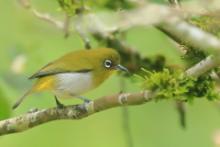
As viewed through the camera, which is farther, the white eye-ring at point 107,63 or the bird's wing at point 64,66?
the white eye-ring at point 107,63

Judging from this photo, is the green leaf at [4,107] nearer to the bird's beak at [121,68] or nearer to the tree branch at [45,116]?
the tree branch at [45,116]

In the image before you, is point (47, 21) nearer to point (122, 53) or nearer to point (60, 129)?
point (122, 53)

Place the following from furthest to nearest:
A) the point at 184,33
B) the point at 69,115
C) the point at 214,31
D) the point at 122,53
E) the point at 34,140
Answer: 1. the point at 34,140
2. the point at 122,53
3. the point at 69,115
4. the point at 214,31
5. the point at 184,33

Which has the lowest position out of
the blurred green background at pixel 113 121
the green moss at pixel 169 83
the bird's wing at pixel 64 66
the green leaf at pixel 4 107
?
the green moss at pixel 169 83

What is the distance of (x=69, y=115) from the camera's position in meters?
3.32

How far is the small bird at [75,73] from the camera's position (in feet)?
13.0

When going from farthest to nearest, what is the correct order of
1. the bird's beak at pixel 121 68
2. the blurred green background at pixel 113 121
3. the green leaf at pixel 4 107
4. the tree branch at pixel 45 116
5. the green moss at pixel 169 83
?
the blurred green background at pixel 113 121 → the bird's beak at pixel 121 68 → the green leaf at pixel 4 107 → the tree branch at pixel 45 116 → the green moss at pixel 169 83

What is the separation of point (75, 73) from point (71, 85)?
0.37ft

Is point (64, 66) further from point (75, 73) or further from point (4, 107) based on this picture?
point (4, 107)

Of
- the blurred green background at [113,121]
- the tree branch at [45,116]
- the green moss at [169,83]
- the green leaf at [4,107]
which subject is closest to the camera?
the green moss at [169,83]

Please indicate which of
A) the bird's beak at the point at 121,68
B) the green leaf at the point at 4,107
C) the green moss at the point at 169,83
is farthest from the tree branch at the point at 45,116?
the bird's beak at the point at 121,68

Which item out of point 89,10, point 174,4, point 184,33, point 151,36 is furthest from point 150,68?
point 151,36

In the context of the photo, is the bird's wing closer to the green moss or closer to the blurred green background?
the green moss

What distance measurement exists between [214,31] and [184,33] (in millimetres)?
671
